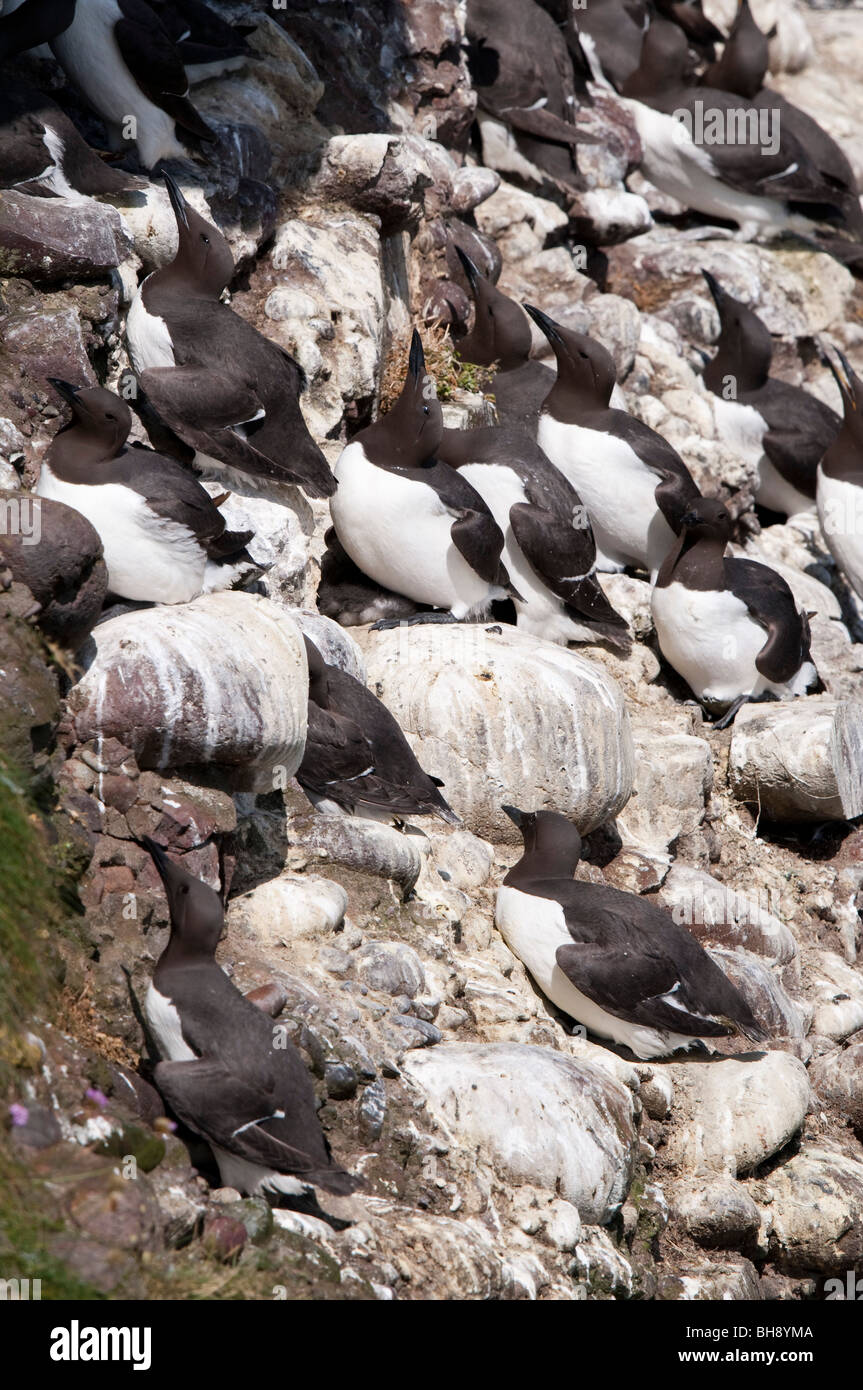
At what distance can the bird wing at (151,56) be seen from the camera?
7.63m

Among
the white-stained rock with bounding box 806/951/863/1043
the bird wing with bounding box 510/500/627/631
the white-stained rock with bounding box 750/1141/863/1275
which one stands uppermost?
the bird wing with bounding box 510/500/627/631

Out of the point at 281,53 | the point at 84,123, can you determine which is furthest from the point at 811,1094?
the point at 281,53

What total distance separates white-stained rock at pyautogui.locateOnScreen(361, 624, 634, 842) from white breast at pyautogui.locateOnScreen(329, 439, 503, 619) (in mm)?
570

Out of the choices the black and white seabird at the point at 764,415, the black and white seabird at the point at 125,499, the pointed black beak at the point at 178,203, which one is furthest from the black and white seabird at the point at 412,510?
the black and white seabird at the point at 764,415

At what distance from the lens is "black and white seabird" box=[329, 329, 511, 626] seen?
7785 mm

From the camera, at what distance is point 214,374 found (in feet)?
23.7

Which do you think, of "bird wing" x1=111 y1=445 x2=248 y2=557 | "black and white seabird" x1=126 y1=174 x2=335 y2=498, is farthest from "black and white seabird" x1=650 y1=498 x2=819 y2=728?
"bird wing" x1=111 y1=445 x2=248 y2=557

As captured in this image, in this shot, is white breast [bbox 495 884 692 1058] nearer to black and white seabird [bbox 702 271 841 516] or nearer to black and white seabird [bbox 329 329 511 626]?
black and white seabird [bbox 329 329 511 626]

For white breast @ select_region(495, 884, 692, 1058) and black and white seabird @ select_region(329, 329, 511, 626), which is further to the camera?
black and white seabird @ select_region(329, 329, 511, 626)

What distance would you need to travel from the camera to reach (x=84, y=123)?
8.00 m

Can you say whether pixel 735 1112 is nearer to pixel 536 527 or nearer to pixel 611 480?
pixel 536 527
